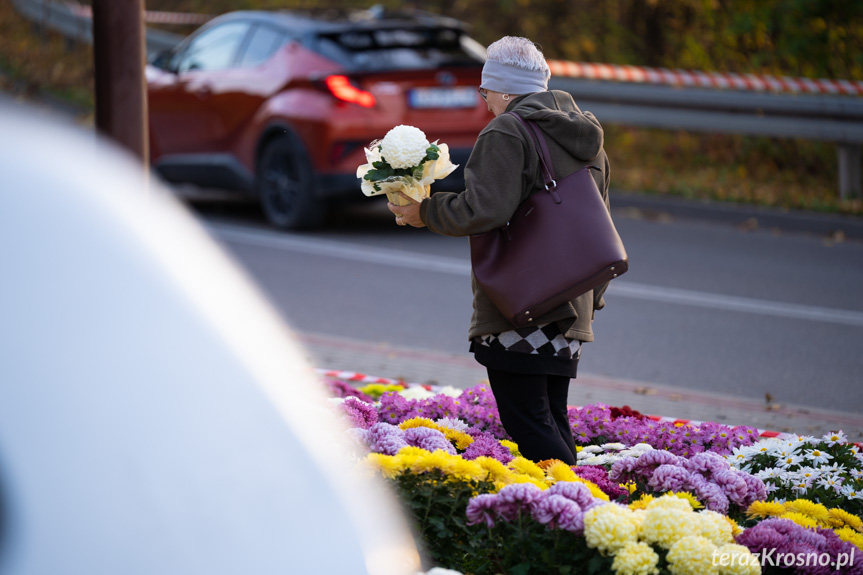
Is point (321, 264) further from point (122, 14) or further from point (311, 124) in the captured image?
point (122, 14)

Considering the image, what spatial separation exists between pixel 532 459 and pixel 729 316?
4338 millimetres

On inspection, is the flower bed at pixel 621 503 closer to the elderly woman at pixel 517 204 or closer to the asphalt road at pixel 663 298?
the elderly woman at pixel 517 204

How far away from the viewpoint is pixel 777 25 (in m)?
13.8

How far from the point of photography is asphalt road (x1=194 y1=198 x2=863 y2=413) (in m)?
6.21

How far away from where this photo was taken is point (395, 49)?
31.9ft

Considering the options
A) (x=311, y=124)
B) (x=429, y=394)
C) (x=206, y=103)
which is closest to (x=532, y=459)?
(x=429, y=394)

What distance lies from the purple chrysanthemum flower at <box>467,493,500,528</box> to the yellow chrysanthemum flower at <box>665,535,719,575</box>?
Result: 1.39 feet

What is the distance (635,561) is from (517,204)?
1131 millimetres

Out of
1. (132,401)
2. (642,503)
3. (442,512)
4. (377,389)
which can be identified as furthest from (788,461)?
(132,401)

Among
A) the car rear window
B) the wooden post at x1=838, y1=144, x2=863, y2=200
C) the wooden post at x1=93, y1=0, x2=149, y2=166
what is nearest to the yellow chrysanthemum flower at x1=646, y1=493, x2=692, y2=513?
the wooden post at x1=93, y1=0, x2=149, y2=166

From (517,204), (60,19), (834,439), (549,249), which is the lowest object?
(834,439)

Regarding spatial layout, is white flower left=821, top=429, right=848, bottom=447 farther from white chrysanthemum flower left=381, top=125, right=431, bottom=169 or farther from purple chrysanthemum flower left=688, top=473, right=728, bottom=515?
white chrysanthemum flower left=381, top=125, right=431, bottom=169

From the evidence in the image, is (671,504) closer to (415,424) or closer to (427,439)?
(427,439)

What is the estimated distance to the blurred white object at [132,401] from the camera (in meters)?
1.11
